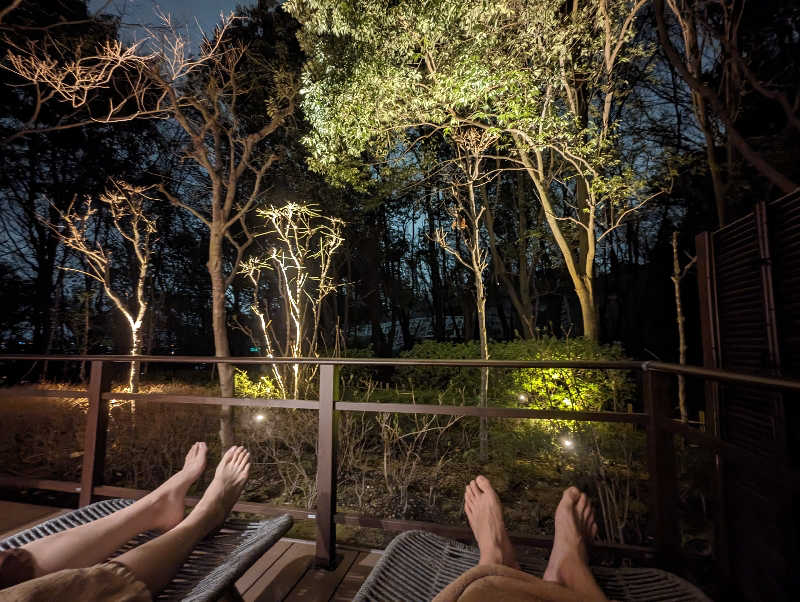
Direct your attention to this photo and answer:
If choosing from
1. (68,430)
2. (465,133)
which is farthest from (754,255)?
(68,430)

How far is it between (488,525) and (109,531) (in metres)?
1.32

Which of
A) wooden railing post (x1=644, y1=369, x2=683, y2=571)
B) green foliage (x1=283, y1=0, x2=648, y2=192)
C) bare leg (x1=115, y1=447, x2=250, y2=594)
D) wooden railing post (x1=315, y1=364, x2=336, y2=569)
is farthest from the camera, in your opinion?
green foliage (x1=283, y1=0, x2=648, y2=192)

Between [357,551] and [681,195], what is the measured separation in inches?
427

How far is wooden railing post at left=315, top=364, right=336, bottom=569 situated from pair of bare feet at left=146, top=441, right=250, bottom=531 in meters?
0.36

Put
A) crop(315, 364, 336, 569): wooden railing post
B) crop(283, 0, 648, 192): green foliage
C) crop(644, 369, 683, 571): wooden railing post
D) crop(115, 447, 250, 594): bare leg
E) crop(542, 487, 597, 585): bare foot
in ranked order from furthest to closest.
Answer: crop(283, 0, 648, 192): green foliage < crop(315, 364, 336, 569): wooden railing post < crop(644, 369, 683, 571): wooden railing post < crop(542, 487, 597, 585): bare foot < crop(115, 447, 250, 594): bare leg

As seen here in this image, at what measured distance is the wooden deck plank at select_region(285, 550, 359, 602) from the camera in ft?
5.54

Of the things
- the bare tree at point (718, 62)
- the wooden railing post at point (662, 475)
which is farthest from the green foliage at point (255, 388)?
the bare tree at point (718, 62)

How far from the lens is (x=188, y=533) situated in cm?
140

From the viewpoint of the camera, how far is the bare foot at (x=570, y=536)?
1280 millimetres

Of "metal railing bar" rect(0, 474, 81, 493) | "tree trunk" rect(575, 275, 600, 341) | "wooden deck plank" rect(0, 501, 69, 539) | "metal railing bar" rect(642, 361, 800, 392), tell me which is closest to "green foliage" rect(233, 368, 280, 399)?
"wooden deck plank" rect(0, 501, 69, 539)

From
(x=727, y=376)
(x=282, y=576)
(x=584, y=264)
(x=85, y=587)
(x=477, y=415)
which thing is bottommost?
(x=282, y=576)

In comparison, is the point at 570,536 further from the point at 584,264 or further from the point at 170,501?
the point at 584,264

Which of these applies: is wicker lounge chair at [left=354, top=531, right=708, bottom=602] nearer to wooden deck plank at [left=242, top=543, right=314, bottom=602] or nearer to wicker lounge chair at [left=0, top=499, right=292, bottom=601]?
wicker lounge chair at [left=0, top=499, right=292, bottom=601]

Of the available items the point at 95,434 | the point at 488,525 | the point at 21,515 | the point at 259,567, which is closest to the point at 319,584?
the point at 259,567
